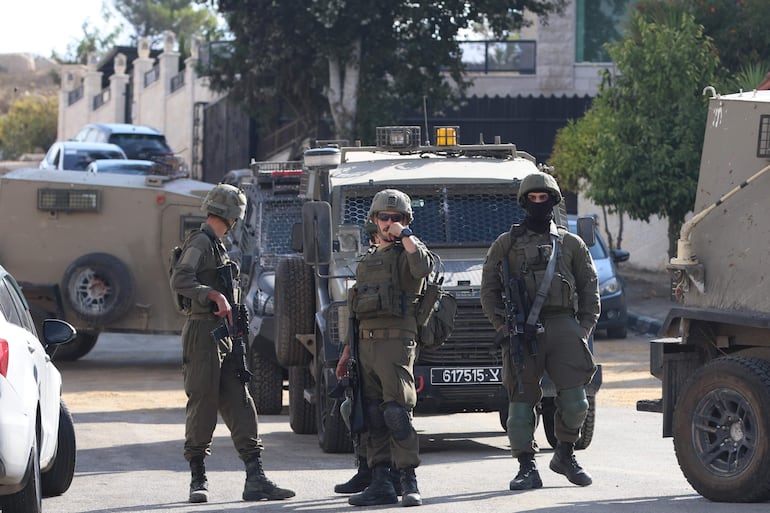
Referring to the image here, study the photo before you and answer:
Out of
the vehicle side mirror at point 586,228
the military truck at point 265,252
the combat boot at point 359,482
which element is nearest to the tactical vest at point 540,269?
the combat boot at point 359,482

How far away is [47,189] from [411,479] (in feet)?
36.4

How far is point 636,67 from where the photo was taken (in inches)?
1041

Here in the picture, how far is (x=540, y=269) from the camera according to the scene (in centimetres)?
953

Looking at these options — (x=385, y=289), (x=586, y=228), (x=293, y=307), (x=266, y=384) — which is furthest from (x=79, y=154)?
(x=385, y=289)

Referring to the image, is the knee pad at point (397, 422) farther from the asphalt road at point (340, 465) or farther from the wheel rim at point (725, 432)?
the wheel rim at point (725, 432)

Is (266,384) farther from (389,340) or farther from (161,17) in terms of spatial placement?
(161,17)

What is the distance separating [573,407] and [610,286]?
43.0ft

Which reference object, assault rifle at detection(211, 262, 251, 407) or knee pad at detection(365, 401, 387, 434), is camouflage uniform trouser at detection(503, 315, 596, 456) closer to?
knee pad at detection(365, 401, 387, 434)

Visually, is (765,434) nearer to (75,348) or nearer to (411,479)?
(411,479)

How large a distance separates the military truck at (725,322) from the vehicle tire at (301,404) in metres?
4.09

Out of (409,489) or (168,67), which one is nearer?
(409,489)

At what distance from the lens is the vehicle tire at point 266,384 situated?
14672mm

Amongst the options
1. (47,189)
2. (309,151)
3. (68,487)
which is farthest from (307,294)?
(47,189)

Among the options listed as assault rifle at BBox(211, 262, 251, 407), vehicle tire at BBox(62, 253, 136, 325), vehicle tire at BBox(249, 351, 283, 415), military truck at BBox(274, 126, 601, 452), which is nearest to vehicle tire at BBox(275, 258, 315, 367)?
military truck at BBox(274, 126, 601, 452)
